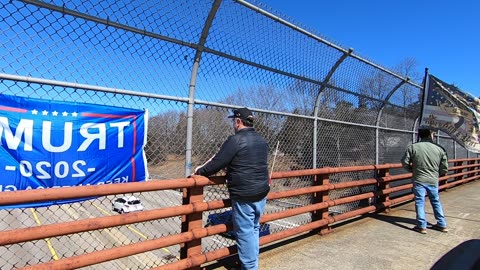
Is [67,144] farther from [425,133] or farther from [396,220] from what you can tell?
[396,220]

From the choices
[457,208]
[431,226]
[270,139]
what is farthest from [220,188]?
[457,208]

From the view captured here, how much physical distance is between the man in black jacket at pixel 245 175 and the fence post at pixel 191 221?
230 mm

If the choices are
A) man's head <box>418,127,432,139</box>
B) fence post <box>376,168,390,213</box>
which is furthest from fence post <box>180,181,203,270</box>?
fence post <box>376,168,390,213</box>

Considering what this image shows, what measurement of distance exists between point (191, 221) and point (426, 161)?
4441 mm

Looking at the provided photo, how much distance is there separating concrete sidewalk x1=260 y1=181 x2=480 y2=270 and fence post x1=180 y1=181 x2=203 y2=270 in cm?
96

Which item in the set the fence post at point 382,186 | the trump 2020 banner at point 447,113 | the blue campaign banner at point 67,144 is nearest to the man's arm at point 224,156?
the blue campaign banner at point 67,144

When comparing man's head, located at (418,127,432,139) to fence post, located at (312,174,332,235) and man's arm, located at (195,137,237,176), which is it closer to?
fence post, located at (312,174,332,235)

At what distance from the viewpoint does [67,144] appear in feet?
10.1

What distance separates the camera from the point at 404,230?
6.11 m

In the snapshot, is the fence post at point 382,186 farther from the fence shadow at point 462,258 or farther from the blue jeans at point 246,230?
the blue jeans at point 246,230

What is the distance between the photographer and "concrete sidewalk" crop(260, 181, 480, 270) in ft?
14.6

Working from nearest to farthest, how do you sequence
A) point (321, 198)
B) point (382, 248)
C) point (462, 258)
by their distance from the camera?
point (462, 258)
point (382, 248)
point (321, 198)

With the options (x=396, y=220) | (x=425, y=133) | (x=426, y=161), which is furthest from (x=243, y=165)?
(x=396, y=220)

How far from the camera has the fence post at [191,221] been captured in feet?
12.2
